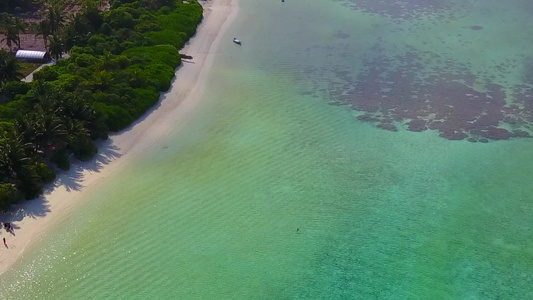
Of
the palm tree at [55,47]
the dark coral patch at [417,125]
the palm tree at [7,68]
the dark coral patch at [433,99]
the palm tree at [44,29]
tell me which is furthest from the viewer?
the palm tree at [44,29]

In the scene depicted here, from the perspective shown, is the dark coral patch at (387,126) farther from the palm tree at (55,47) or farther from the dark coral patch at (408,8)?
the palm tree at (55,47)

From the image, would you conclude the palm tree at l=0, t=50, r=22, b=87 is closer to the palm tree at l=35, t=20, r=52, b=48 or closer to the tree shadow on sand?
the palm tree at l=35, t=20, r=52, b=48

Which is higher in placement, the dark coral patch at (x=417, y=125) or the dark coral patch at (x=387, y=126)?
the dark coral patch at (x=417, y=125)

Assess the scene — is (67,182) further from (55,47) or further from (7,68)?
(55,47)

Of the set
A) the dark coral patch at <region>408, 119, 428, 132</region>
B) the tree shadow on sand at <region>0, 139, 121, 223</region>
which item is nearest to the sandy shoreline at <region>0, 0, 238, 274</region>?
the tree shadow on sand at <region>0, 139, 121, 223</region>

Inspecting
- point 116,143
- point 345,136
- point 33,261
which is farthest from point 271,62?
point 33,261

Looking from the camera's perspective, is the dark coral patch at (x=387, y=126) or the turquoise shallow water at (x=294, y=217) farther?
the dark coral patch at (x=387, y=126)

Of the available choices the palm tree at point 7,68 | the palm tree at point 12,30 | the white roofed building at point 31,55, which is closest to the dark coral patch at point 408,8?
the white roofed building at point 31,55

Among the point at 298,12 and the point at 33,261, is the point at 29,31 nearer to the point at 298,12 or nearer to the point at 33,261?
the point at 298,12
